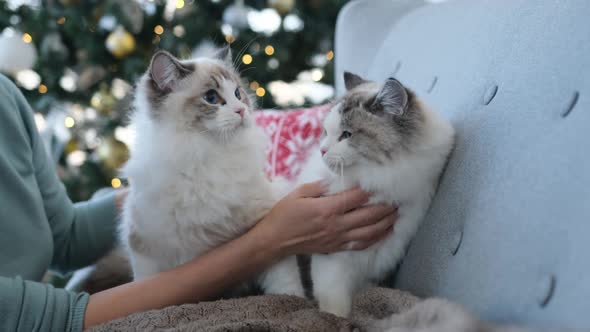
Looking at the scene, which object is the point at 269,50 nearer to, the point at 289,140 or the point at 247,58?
the point at 247,58

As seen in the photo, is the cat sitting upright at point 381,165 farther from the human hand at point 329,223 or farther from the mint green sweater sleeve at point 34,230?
the mint green sweater sleeve at point 34,230

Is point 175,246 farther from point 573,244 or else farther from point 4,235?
point 573,244

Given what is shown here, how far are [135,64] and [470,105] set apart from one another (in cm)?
185

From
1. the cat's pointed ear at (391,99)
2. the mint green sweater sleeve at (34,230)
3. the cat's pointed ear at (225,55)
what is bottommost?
the mint green sweater sleeve at (34,230)

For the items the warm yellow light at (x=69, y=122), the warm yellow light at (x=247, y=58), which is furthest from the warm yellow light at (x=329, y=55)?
the warm yellow light at (x=69, y=122)

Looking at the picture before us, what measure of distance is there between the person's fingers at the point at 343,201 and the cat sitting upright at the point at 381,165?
19 mm

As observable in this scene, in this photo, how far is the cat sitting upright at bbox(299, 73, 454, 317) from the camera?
105 cm

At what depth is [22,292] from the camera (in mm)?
991

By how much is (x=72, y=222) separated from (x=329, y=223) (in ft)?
2.84

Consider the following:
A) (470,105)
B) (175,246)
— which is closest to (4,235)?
(175,246)

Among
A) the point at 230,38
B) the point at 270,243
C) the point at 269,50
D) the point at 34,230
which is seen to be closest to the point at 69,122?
the point at 230,38

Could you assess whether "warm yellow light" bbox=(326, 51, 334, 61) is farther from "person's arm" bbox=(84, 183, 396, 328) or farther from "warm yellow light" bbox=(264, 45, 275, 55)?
"person's arm" bbox=(84, 183, 396, 328)

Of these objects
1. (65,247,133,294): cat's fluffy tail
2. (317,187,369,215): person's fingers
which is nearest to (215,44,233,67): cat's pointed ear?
(317,187,369,215): person's fingers

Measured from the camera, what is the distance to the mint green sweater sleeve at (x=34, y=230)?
985 millimetres
